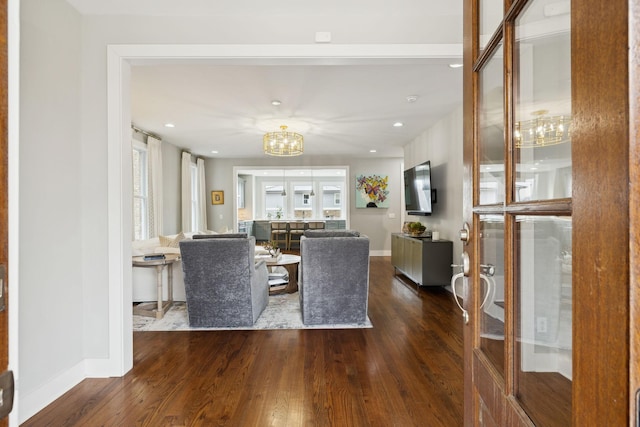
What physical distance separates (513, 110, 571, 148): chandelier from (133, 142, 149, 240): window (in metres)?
5.95

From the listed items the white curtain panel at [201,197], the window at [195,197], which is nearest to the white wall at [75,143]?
the window at [195,197]

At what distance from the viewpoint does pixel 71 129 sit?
218 cm

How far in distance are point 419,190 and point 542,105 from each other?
5.23 meters

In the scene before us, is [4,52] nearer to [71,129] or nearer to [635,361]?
[635,361]

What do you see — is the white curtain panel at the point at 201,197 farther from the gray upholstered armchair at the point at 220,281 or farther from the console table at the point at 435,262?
the console table at the point at 435,262

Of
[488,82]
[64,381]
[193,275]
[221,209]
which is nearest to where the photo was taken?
[488,82]

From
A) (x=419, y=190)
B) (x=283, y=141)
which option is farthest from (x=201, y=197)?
(x=419, y=190)

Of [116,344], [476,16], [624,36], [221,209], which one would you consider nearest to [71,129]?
[116,344]

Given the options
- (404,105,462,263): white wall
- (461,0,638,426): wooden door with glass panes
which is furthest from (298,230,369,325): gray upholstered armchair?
(461,0,638,426): wooden door with glass panes

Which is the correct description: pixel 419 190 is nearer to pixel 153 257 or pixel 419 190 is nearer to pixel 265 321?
pixel 265 321

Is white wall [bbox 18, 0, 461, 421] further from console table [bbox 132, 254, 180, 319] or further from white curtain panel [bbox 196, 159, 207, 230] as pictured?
white curtain panel [bbox 196, 159, 207, 230]

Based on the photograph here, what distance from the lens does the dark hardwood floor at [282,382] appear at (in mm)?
1845

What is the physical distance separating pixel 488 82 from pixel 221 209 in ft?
26.9

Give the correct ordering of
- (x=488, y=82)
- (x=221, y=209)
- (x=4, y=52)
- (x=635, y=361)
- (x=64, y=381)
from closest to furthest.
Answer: (x=635, y=361)
(x=4, y=52)
(x=488, y=82)
(x=64, y=381)
(x=221, y=209)
